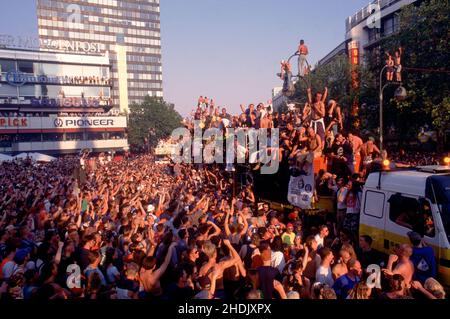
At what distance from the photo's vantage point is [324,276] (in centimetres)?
538

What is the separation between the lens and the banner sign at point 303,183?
8.98m

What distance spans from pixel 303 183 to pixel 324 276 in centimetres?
402

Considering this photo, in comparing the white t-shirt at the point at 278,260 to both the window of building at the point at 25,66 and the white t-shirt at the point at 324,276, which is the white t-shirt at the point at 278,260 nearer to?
the white t-shirt at the point at 324,276

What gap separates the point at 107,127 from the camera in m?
64.2

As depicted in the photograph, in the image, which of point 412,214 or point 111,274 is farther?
point 412,214

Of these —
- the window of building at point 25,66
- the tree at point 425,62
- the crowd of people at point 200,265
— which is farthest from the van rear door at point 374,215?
the window of building at point 25,66

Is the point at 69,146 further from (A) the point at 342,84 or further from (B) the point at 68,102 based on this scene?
(A) the point at 342,84

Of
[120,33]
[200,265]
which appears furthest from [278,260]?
[120,33]

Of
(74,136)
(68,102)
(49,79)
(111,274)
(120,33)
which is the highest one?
(120,33)

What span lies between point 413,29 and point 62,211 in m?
21.5

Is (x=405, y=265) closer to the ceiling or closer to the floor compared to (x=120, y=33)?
closer to the floor

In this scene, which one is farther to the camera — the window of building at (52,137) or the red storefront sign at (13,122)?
the window of building at (52,137)

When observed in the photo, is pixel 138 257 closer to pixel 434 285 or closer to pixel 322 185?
pixel 434 285

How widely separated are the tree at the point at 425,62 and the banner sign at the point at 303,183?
13.9 m
